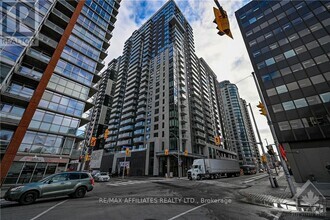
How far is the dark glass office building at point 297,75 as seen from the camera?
→ 2006 cm

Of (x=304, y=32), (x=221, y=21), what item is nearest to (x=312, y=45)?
(x=304, y=32)

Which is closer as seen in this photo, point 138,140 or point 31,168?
point 31,168

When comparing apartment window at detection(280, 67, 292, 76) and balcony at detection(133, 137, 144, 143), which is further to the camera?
balcony at detection(133, 137, 144, 143)

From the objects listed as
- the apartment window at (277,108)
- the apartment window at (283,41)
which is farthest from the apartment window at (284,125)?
the apartment window at (283,41)

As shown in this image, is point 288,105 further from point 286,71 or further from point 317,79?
point 286,71

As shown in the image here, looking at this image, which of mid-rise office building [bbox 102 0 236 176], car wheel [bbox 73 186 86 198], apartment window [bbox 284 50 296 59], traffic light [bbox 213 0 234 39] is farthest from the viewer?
mid-rise office building [bbox 102 0 236 176]

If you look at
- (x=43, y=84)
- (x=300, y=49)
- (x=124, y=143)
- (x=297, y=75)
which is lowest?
(x=124, y=143)

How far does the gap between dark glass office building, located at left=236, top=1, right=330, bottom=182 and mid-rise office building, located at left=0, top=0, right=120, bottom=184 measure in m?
34.0

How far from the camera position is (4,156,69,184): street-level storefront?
16.5 m

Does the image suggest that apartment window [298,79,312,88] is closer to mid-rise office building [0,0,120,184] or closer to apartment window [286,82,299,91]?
apartment window [286,82,299,91]

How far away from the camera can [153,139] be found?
151ft

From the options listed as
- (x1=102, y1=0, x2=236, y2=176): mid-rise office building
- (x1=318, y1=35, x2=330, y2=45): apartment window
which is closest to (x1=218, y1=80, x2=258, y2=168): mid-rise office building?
(x1=102, y1=0, x2=236, y2=176): mid-rise office building

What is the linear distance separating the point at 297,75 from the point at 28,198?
36607 mm

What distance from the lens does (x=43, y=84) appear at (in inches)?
792
